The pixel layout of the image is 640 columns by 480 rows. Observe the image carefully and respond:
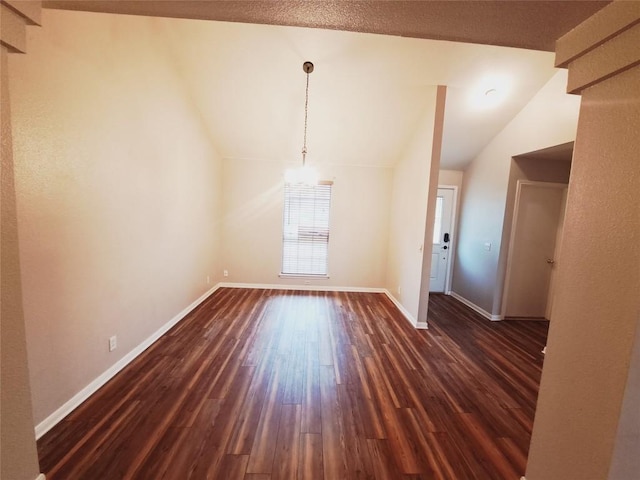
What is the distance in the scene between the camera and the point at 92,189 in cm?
188

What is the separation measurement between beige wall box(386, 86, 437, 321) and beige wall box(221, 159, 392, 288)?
0.33 m

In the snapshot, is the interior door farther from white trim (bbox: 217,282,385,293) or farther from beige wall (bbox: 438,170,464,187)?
white trim (bbox: 217,282,385,293)

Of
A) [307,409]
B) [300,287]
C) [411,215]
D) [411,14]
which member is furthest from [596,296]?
[300,287]

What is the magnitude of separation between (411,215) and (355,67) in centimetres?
216

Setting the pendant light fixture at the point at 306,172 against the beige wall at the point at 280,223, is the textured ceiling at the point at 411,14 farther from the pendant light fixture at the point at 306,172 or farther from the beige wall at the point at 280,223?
the beige wall at the point at 280,223

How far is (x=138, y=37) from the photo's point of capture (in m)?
2.25

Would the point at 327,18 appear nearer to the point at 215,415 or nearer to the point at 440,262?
the point at 215,415

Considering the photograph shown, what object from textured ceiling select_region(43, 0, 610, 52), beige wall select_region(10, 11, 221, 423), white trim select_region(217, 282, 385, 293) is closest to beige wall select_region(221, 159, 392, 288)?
white trim select_region(217, 282, 385, 293)

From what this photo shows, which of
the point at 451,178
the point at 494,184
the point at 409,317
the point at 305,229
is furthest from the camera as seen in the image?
the point at 305,229

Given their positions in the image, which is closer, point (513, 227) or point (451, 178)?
point (513, 227)

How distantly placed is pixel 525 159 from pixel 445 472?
13.6 feet

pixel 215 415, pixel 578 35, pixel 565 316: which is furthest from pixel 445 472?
pixel 578 35

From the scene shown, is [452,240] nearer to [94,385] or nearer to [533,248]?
[533,248]

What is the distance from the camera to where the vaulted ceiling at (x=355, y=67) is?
107 centimetres
